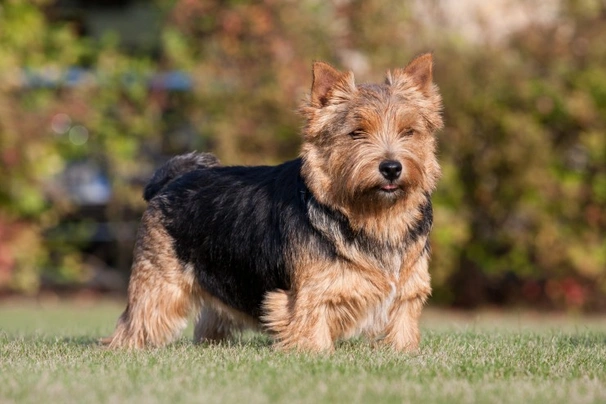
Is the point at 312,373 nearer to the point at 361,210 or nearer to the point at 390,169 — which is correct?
the point at 361,210

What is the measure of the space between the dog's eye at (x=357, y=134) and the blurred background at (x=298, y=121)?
7539 mm

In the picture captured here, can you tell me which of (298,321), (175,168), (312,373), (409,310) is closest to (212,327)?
(175,168)

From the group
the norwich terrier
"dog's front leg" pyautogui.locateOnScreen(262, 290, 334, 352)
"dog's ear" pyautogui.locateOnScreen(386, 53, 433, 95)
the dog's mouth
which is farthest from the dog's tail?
the dog's mouth

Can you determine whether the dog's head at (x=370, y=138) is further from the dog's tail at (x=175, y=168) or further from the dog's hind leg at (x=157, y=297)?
the dog's tail at (x=175, y=168)

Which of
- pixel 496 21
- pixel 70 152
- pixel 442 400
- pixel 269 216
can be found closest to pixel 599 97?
pixel 496 21

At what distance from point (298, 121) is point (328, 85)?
329 inches

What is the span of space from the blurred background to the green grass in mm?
7179

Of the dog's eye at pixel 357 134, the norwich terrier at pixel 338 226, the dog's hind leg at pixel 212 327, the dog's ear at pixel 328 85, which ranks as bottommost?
the dog's hind leg at pixel 212 327

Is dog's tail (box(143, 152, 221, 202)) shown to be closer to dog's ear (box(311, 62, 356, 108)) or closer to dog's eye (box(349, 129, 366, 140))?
dog's ear (box(311, 62, 356, 108))

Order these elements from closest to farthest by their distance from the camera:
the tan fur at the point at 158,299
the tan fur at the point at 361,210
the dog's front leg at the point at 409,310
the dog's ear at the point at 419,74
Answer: the tan fur at the point at 361,210
the dog's front leg at the point at 409,310
the dog's ear at the point at 419,74
the tan fur at the point at 158,299

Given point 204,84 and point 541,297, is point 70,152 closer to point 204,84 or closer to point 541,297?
point 204,84

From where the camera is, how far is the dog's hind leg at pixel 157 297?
6949 mm

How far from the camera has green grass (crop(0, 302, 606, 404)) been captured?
488 cm

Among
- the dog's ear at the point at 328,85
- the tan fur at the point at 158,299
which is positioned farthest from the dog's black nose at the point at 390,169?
the tan fur at the point at 158,299
